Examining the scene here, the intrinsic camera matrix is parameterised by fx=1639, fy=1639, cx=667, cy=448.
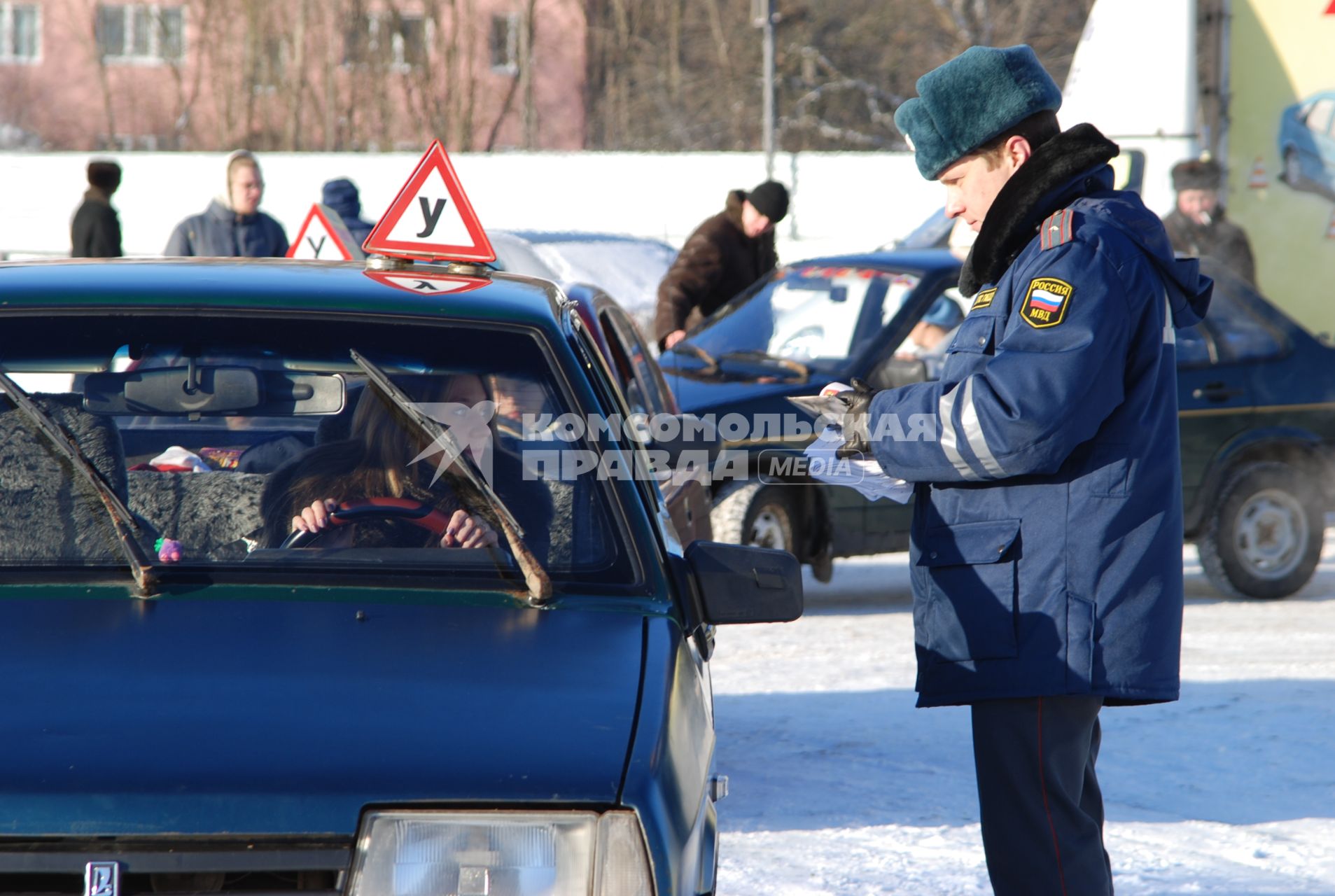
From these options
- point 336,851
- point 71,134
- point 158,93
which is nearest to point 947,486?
point 336,851

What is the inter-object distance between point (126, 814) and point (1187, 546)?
8924 mm

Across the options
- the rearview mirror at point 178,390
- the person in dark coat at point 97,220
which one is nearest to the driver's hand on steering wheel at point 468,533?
the rearview mirror at point 178,390

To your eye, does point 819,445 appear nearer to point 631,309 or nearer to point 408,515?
point 408,515

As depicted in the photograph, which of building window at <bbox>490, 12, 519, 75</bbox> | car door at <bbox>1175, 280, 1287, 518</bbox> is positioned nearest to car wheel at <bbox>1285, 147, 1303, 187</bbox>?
car door at <bbox>1175, 280, 1287, 518</bbox>

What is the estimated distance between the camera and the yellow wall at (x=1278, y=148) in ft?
39.2

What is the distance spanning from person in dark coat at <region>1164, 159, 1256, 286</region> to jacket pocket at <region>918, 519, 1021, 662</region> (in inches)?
325

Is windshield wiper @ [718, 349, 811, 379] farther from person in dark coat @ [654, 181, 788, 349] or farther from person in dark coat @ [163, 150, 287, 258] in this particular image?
person in dark coat @ [163, 150, 287, 258]

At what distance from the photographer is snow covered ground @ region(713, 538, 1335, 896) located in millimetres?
4094

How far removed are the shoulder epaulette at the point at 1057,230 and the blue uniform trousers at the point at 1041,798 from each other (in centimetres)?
74

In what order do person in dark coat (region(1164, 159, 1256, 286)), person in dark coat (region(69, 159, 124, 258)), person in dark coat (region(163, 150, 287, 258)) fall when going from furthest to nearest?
person in dark coat (region(1164, 159, 1256, 286))
person in dark coat (region(69, 159, 124, 258))
person in dark coat (region(163, 150, 287, 258))

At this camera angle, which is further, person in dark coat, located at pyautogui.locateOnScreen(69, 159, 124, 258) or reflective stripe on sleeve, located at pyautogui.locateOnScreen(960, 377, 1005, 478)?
person in dark coat, located at pyautogui.locateOnScreen(69, 159, 124, 258)

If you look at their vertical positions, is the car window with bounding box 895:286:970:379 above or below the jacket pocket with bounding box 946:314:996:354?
below

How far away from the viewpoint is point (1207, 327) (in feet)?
26.4

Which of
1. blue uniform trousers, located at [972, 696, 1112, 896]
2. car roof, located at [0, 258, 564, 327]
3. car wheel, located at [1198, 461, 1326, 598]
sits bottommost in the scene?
car wheel, located at [1198, 461, 1326, 598]
